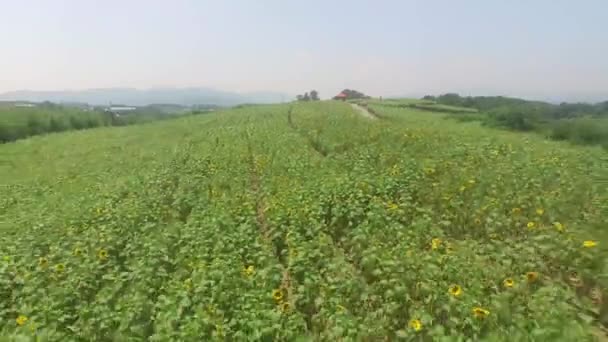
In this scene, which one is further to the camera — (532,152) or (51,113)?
(51,113)

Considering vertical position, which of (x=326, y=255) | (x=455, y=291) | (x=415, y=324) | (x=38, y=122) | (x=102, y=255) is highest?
(x=455, y=291)

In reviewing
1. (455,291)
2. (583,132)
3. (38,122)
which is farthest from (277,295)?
(38,122)

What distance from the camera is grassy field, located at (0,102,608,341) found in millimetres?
4438

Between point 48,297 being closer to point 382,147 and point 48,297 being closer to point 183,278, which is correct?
point 183,278

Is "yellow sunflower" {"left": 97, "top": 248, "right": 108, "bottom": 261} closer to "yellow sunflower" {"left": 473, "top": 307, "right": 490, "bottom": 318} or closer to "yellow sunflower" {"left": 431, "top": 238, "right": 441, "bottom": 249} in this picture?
"yellow sunflower" {"left": 431, "top": 238, "right": 441, "bottom": 249}

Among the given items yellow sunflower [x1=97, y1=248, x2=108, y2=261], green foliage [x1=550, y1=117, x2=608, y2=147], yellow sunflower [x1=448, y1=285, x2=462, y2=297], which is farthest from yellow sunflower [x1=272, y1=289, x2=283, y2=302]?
green foliage [x1=550, y1=117, x2=608, y2=147]

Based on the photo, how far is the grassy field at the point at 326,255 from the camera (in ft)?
14.6

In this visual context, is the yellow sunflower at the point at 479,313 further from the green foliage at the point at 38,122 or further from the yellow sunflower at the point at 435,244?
the green foliage at the point at 38,122

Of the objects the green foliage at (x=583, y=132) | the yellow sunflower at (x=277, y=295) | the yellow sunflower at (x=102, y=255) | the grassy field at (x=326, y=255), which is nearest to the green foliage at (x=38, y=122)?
the grassy field at (x=326, y=255)

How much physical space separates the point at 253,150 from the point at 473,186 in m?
9.38

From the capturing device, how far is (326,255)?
6121mm

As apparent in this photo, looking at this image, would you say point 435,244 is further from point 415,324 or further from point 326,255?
point 415,324

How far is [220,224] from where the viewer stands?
24.3ft

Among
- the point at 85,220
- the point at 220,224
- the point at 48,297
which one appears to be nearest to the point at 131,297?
the point at 48,297
